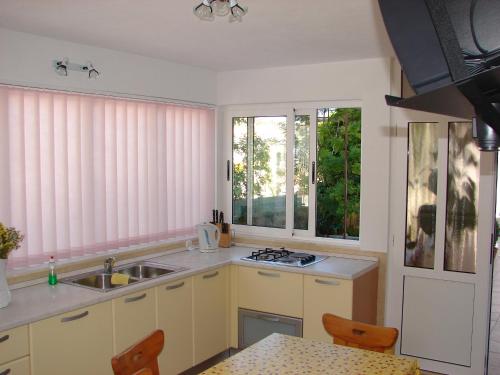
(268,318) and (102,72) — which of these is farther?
(268,318)

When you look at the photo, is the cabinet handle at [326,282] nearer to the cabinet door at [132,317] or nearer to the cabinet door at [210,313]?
the cabinet door at [210,313]

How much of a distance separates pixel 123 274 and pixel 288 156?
1.75m

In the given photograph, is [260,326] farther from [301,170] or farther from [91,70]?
[91,70]

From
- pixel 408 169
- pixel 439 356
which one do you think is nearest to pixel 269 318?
pixel 439 356

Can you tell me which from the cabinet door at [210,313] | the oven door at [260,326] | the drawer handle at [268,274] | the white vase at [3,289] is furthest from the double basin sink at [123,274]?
the oven door at [260,326]

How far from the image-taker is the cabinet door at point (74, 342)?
273 cm

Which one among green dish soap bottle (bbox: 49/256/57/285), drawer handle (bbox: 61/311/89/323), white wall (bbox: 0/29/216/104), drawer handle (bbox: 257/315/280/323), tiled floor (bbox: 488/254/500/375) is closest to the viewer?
drawer handle (bbox: 61/311/89/323)

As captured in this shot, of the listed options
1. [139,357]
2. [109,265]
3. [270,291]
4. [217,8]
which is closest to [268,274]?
[270,291]

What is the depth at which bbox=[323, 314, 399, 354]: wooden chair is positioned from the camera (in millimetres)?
2332

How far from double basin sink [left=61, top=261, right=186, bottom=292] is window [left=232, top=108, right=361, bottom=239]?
121 centimetres

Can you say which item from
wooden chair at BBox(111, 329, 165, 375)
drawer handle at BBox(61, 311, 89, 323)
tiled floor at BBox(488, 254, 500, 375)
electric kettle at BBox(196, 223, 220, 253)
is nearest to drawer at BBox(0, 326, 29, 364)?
drawer handle at BBox(61, 311, 89, 323)

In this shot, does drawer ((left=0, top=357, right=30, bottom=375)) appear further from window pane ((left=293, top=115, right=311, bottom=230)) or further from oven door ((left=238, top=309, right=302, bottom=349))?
window pane ((left=293, top=115, right=311, bottom=230))

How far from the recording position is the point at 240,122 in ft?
15.8

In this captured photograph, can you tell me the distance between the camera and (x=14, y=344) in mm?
2590
